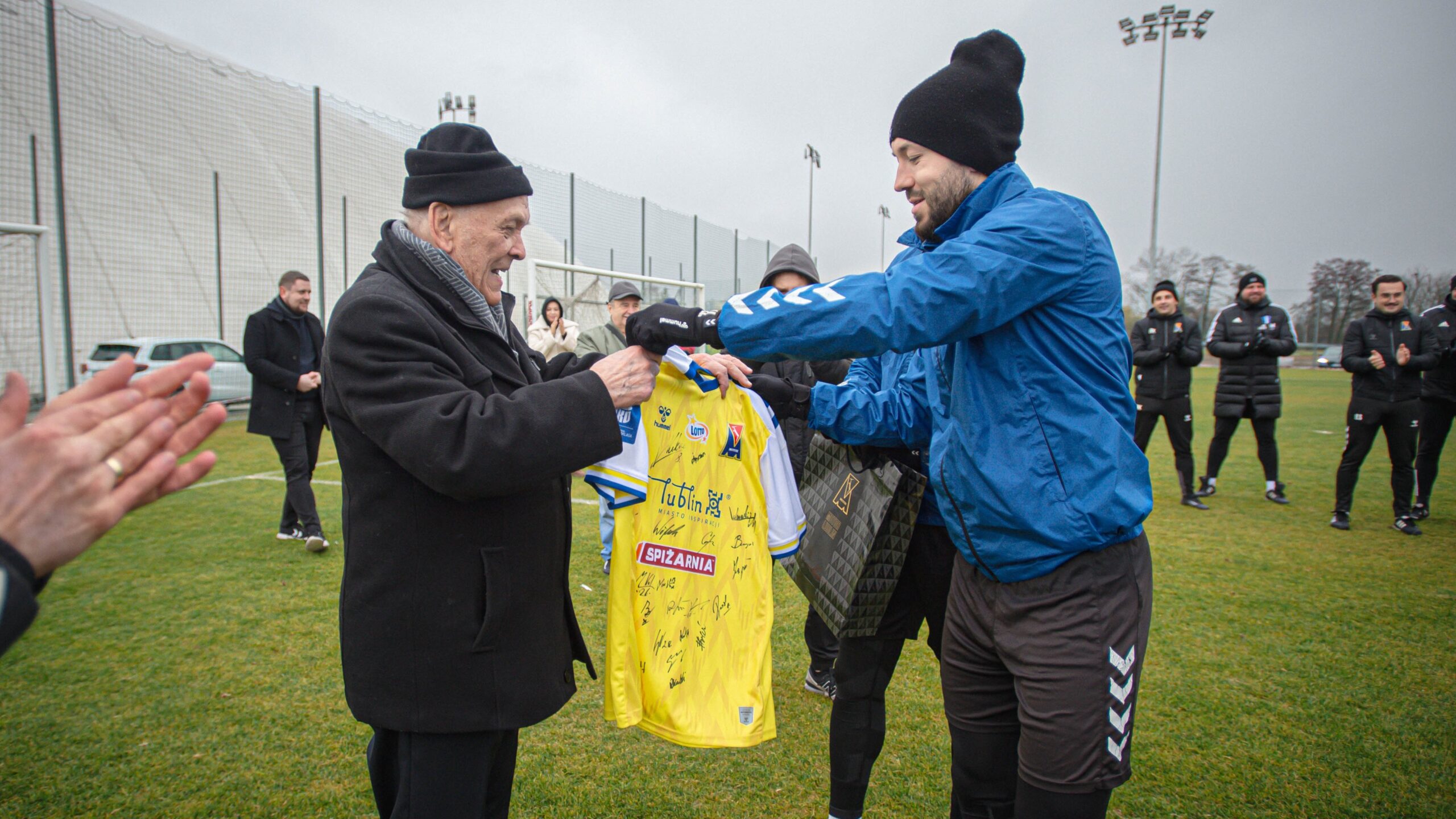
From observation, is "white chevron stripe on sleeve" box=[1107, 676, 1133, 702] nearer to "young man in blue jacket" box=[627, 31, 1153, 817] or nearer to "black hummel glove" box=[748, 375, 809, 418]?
"young man in blue jacket" box=[627, 31, 1153, 817]

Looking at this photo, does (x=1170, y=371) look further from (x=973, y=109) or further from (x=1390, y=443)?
(x=973, y=109)

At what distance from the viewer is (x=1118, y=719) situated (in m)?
1.59

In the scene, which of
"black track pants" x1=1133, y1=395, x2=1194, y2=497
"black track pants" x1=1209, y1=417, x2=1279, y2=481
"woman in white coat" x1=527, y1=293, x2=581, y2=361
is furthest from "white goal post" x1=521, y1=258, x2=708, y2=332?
"black track pants" x1=1209, y1=417, x2=1279, y2=481

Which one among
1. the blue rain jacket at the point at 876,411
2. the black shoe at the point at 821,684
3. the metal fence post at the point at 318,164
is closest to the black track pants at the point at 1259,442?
the black shoe at the point at 821,684

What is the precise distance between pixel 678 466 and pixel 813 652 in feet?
5.28

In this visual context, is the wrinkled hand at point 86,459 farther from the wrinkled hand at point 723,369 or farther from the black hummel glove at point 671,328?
the wrinkled hand at point 723,369

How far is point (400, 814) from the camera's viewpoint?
154 cm

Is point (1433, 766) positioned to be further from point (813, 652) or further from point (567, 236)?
point (567, 236)

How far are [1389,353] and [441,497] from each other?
26.1 ft

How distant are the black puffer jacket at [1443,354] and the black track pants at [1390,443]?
0.25 metres

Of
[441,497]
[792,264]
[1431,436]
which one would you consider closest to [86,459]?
[441,497]

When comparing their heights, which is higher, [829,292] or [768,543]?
[829,292]

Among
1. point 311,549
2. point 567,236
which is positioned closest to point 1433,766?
point 311,549

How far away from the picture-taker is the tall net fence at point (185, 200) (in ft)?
29.5
